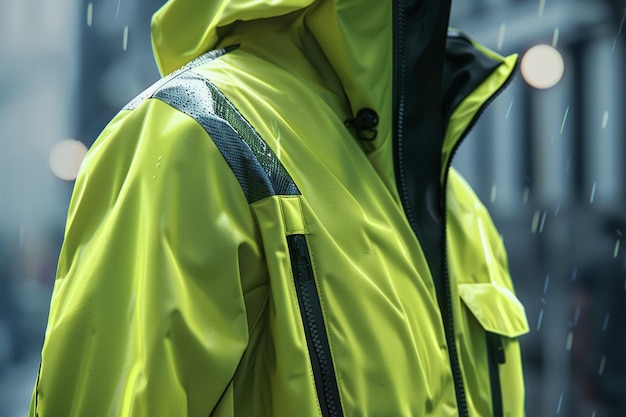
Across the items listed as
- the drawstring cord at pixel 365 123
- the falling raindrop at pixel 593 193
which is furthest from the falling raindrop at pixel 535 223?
the drawstring cord at pixel 365 123

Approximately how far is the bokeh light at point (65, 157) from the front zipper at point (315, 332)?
4.79 meters

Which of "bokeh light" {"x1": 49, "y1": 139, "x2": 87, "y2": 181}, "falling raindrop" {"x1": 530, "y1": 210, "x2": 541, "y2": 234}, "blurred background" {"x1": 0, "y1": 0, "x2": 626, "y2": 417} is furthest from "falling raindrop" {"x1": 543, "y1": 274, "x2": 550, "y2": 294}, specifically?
"bokeh light" {"x1": 49, "y1": 139, "x2": 87, "y2": 181}

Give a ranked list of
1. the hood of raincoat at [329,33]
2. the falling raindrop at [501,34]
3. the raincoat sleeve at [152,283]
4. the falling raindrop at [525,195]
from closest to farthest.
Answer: the raincoat sleeve at [152,283]
the hood of raincoat at [329,33]
the falling raindrop at [501,34]
the falling raindrop at [525,195]

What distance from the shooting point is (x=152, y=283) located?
0.98 metres

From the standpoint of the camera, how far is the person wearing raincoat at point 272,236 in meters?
0.99

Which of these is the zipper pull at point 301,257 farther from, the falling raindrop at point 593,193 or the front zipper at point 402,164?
the falling raindrop at point 593,193

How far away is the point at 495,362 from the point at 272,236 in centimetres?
74

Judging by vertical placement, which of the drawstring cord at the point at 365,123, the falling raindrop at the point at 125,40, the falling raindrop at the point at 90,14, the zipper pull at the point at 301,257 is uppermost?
the falling raindrop at the point at 90,14

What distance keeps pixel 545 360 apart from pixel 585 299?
0.57 metres

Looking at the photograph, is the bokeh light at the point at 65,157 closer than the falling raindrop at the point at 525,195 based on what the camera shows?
Yes

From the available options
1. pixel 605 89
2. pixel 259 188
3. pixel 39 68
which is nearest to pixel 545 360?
pixel 605 89

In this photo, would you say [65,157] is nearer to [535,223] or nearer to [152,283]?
[535,223]

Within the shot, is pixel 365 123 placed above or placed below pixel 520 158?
above

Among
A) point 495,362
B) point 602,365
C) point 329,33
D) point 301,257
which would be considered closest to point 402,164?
point 329,33
